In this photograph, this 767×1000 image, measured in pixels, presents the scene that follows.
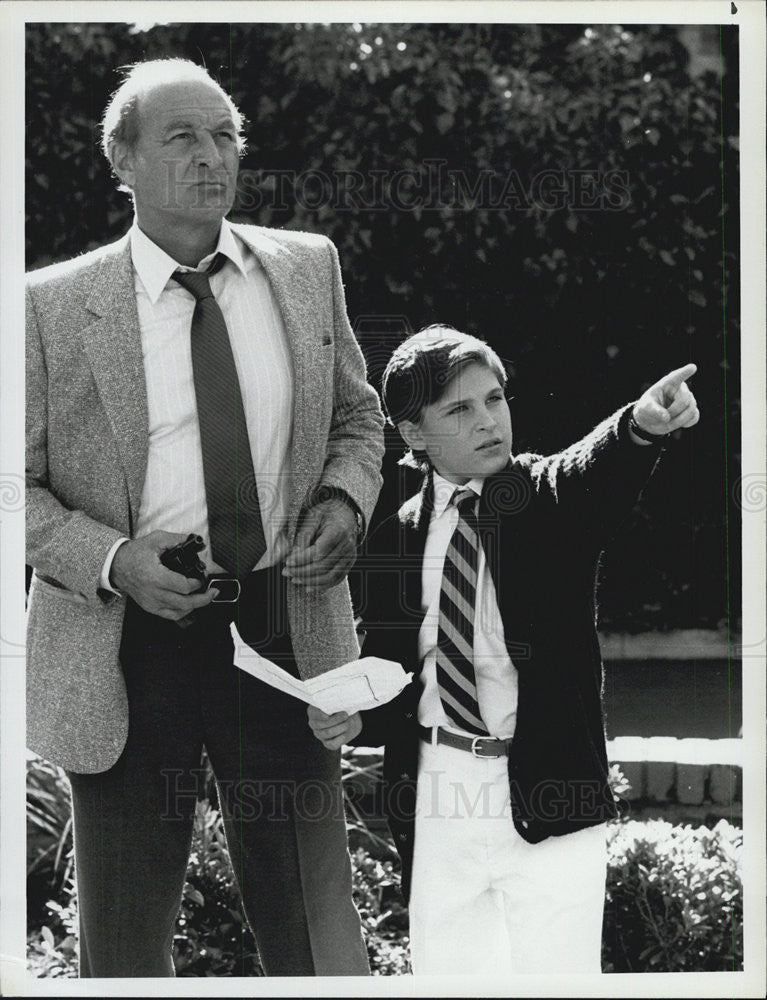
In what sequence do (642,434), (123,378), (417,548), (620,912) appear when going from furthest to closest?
(620,912) < (417,548) < (123,378) < (642,434)

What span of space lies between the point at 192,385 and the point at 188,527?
1.13 feet

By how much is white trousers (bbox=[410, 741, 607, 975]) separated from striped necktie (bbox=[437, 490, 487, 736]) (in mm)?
137

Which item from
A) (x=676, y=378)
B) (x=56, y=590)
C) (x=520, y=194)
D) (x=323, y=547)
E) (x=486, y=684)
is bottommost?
(x=486, y=684)

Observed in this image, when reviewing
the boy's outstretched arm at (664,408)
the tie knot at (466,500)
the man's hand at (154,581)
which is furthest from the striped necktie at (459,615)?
the man's hand at (154,581)

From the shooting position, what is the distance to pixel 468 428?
3.35m

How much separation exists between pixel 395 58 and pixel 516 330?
2.55 feet

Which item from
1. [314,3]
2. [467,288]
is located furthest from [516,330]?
[314,3]

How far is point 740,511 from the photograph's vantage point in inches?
139

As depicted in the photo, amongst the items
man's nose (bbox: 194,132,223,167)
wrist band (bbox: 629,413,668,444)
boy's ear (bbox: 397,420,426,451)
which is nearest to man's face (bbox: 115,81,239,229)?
man's nose (bbox: 194,132,223,167)

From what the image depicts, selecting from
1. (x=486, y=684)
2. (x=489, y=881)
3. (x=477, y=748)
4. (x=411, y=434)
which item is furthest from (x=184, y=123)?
(x=489, y=881)

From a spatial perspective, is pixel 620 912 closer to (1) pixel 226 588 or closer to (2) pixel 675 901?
(2) pixel 675 901

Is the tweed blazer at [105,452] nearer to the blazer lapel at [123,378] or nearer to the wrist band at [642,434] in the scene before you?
the blazer lapel at [123,378]

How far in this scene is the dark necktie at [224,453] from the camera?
3305 mm

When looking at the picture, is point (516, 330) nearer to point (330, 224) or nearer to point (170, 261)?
point (330, 224)
